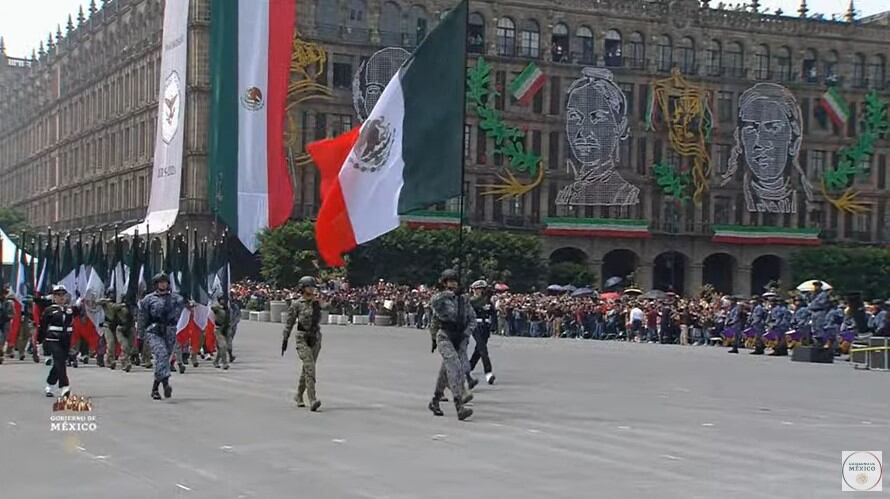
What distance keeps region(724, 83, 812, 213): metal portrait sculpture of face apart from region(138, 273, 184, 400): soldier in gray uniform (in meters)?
58.0

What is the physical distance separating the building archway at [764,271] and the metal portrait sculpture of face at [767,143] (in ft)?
12.7

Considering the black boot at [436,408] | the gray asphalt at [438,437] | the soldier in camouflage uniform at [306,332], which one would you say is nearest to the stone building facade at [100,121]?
the gray asphalt at [438,437]

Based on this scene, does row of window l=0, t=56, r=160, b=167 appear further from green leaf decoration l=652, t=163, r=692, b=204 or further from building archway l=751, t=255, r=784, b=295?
building archway l=751, t=255, r=784, b=295

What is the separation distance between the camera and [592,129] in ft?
228

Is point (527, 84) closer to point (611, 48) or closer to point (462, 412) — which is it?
point (611, 48)

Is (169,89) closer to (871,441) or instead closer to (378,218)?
(378,218)

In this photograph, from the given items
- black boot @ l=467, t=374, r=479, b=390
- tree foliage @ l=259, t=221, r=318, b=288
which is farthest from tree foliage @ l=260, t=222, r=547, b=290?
black boot @ l=467, t=374, r=479, b=390

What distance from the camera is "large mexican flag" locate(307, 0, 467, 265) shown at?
16.7 meters

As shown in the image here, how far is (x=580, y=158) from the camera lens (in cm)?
6944

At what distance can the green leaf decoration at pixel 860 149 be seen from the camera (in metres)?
76.2

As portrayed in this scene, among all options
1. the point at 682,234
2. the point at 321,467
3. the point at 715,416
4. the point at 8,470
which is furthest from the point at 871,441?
the point at 682,234

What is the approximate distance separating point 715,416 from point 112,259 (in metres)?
14.0

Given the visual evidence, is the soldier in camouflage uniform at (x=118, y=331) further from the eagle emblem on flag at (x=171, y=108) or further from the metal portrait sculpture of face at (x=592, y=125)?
the metal portrait sculpture of face at (x=592, y=125)

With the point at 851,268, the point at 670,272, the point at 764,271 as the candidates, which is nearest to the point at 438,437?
the point at 851,268
